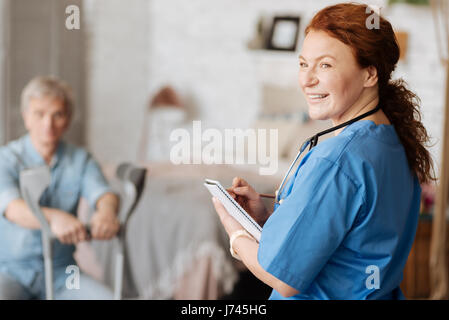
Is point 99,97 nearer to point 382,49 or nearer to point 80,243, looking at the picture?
point 80,243

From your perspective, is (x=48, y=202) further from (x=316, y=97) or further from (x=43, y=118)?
(x=316, y=97)

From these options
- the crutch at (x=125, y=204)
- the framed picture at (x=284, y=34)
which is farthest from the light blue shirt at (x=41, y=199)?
the framed picture at (x=284, y=34)

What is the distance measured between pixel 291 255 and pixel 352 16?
48 centimetres

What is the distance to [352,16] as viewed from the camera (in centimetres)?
107

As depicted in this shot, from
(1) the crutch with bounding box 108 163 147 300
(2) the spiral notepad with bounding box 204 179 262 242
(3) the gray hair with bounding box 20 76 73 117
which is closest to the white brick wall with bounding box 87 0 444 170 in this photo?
(1) the crutch with bounding box 108 163 147 300

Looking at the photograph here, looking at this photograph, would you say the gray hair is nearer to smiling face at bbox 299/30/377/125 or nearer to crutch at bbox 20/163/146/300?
crutch at bbox 20/163/146/300

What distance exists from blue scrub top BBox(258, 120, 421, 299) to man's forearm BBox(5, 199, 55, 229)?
97 centimetres

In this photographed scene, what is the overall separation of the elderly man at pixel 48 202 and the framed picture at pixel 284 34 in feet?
9.29

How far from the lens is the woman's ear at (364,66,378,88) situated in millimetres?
1110

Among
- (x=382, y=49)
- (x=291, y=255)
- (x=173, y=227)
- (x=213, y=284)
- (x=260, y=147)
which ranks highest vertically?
(x=382, y=49)

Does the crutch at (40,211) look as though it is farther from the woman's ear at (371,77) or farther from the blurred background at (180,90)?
the woman's ear at (371,77)

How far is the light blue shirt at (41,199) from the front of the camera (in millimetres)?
1732

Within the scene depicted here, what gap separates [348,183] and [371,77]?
25 centimetres
